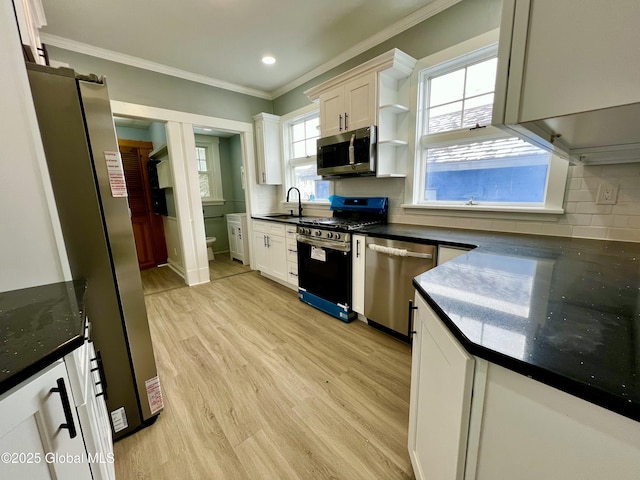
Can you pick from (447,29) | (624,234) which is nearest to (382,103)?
(447,29)

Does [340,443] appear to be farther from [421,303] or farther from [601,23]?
[601,23]

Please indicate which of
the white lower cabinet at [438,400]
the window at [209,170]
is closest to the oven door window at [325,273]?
the white lower cabinet at [438,400]

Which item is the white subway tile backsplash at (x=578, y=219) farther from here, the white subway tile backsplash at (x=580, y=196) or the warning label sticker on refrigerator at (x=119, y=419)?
the warning label sticker on refrigerator at (x=119, y=419)

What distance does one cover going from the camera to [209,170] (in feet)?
18.1

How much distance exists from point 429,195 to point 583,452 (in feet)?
7.58

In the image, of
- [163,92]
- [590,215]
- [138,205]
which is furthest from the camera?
[138,205]

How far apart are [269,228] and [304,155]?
1215mm

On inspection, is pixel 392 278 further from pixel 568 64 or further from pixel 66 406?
pixel 66 406

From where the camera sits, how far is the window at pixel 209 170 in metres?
5.40

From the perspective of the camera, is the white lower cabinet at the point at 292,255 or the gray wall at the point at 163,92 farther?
the white lower cabinet at the point at 292,255

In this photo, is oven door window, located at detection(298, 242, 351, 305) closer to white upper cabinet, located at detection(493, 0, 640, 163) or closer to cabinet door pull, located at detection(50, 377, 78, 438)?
white upper cabinet, located at detection(493, 0, 640, 163)

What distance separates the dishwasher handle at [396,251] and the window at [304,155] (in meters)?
1.55

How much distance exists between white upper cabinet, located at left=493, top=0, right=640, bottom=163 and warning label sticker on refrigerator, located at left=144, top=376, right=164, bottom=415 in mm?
1991

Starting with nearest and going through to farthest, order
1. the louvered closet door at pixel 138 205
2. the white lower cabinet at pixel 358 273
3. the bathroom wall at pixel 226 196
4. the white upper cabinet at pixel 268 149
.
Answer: the white lower cabinet at pixel 358 273, the white upper cabinet at pixel 268 149, the louvered closet door at pixel 138 205, the bathroom wall at pixel 226 196
